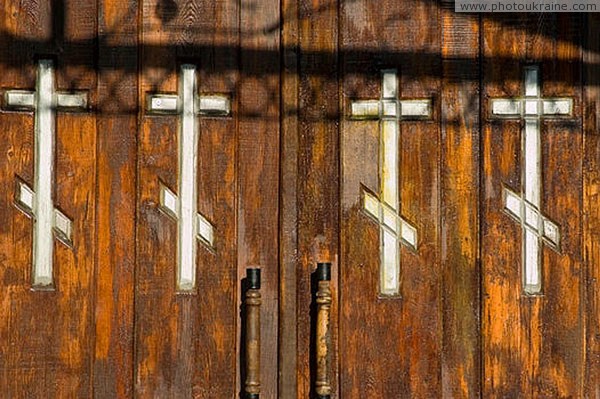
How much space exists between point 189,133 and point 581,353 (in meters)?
1.52

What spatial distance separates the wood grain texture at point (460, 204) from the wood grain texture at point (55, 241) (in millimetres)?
1199

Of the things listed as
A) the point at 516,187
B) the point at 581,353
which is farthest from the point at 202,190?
the point at 581,353

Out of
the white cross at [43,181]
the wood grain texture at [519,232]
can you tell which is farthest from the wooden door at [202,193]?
the wood grain texture at [519,232]

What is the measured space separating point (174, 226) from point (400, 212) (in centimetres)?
77

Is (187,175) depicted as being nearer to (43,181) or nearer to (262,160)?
(262,160)

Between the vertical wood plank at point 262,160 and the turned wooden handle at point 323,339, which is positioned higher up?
the vertical wood plank at point 262,160

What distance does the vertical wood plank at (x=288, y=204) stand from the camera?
3840mm

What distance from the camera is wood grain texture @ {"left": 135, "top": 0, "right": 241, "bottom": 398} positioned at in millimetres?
3809

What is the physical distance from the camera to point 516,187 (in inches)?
152

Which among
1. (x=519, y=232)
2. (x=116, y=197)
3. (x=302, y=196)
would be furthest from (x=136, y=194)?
(x=519, y=232)

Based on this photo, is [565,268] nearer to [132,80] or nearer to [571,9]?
[571,9]

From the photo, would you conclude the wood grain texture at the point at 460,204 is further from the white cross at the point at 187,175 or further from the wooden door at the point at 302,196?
the white cross at the point at 187,175

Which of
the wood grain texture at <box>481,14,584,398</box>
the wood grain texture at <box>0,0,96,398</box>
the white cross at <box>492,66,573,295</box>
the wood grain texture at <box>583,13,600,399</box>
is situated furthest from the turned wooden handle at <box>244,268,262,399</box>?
the wood grain texture at <box>583,13,600,399</box>

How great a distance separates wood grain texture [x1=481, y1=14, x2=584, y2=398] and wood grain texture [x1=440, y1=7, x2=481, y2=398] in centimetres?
3
